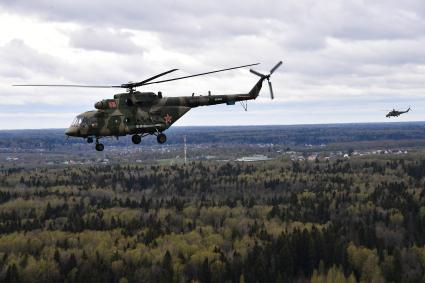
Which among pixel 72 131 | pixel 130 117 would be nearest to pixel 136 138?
pixel 130 117

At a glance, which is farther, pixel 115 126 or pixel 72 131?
pixel 115 126

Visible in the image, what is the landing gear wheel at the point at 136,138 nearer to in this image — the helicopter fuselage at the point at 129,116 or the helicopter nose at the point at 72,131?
the helicopter fuselage at the point at 129,116

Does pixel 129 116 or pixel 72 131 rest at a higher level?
pixel 129 116

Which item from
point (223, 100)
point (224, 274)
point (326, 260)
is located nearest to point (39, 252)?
point (224, 274)

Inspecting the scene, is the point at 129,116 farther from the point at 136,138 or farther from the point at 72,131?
the point at 72,131

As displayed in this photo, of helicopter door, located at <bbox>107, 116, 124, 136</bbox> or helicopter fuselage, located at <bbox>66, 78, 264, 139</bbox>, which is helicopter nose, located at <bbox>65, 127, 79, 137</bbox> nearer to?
helicopter fuselage, located at <bbox>66, 78, 264, 139</bbox>

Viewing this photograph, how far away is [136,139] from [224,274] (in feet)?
293

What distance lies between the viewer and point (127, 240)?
6673 inches

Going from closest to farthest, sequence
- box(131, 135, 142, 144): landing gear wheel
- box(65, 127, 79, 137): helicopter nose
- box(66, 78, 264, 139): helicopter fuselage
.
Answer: box(65, 127, 79, 137): helicopter nose, box(66, 78, 264, 139): helicopter fuselage, box(131, 135, 142, 144): landing gear wheel

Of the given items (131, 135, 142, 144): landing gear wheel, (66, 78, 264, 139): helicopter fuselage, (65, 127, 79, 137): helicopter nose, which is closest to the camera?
(65, 127, 79, 137): helicopter nose

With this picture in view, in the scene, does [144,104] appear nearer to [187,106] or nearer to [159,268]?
[187,106]

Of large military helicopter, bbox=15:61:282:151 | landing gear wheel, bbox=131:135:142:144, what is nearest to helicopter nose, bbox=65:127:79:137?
large military helicopter, bbox=15:61:282:151

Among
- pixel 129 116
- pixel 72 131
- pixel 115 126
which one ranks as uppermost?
pixel 129 116

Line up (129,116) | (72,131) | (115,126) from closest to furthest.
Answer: (72,131), (115,126), (129,116)
